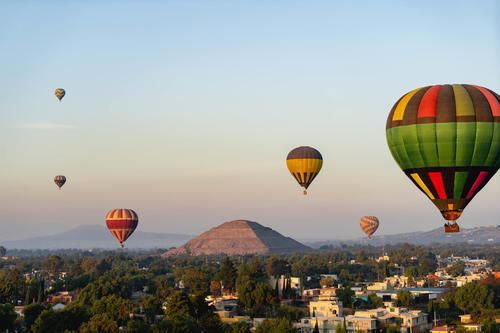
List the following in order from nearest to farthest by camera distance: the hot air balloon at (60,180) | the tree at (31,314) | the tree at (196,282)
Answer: the tree at (31,314) < the tree at (196,282) < the hot air balloon at (60,180)

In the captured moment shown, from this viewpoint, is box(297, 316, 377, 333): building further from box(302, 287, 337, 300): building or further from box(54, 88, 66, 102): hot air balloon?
box(54, 88, 66, 102): hot air balloon

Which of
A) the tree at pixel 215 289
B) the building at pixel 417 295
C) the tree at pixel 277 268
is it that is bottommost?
the building at pixel 417 295

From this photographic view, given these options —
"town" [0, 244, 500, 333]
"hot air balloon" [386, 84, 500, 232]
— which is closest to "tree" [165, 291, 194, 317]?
"town" [0, 244, 500, 333]

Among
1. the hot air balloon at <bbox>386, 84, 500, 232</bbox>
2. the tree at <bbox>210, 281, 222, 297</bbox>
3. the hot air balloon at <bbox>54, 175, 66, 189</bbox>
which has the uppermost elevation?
the hot air balloon at <bbox>54, 175, 66, 189</bbox>

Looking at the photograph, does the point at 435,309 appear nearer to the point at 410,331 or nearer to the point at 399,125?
the point at 410,331

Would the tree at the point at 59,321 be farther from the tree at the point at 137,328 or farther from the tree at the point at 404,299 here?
the tree at the point at 404,299

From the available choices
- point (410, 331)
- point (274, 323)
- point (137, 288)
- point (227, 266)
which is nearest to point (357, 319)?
point (410, 331)

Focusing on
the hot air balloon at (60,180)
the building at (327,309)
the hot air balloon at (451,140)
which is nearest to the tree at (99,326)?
the building at (327,309)
